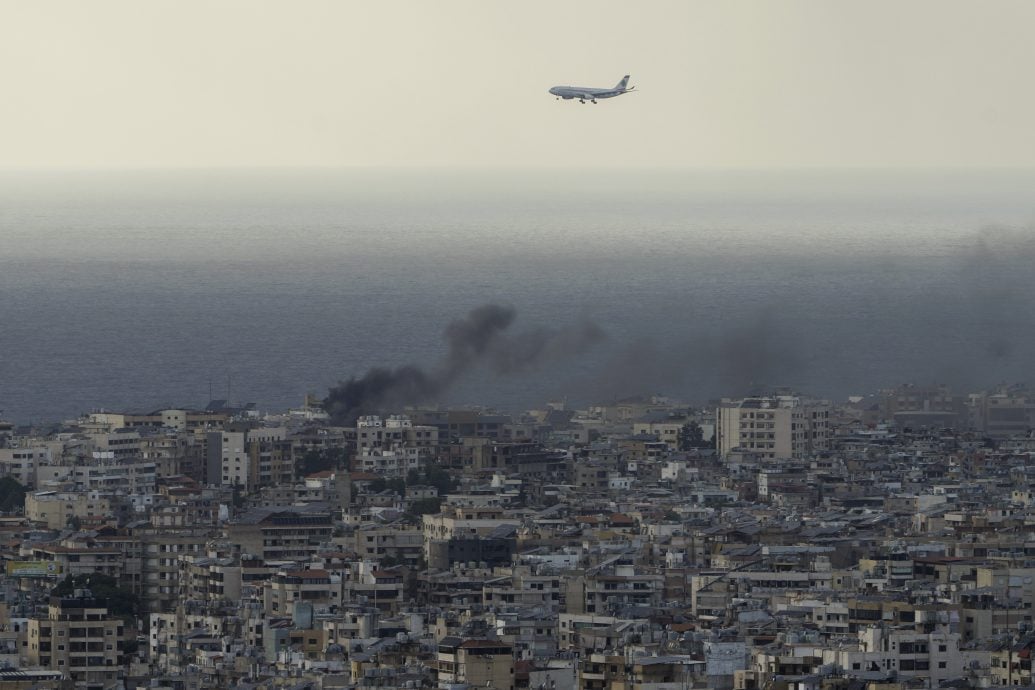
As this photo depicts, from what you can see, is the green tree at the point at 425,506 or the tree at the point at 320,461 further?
the tree at the point at 320,461

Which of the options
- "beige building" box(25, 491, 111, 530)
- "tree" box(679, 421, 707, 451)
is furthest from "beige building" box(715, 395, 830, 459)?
"beige building" box(25, 491, 111, 530)

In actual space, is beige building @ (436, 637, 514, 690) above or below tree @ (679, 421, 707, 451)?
below

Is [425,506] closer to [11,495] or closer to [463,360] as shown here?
[11,495]

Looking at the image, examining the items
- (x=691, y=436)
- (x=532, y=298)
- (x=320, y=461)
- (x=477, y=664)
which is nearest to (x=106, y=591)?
(x=477, y=664)

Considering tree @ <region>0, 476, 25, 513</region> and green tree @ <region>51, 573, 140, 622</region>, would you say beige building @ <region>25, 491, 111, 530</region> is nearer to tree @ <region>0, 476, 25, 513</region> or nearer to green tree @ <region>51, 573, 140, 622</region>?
tree @ <region>0, 476, 25, 513</region>

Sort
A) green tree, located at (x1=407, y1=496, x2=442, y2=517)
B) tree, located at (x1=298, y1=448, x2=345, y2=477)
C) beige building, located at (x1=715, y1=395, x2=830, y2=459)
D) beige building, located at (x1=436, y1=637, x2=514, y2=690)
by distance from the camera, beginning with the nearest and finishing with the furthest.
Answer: beige building, located at (x1=436, y1=637, x2=514, y2=690), green tree, located at (x1=407, y1=496, x2=442, y2=517), tree, located at (x1=298, y1=448, x2=345, y2=477), beige building, located at (x1=715, y1=395, x2=830, y2=459)

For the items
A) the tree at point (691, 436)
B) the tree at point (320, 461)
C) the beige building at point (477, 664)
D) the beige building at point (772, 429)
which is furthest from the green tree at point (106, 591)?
the tree at point (691, 436)

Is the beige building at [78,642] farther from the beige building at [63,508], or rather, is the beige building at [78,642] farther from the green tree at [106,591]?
the beige building at [63,508]
